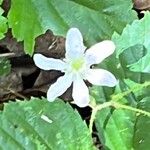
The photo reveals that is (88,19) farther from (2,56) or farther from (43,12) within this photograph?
(2,56)

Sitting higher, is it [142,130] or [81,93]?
[81,93]

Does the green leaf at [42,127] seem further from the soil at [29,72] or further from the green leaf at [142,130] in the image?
the soil at [29,72]

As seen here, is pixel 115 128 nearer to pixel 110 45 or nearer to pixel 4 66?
pixel 110 45

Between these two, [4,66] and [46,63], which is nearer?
[46,63]

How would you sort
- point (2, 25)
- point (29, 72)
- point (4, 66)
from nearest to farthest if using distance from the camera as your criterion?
point (2, 25) < point (4, 66) < point (29, 72)

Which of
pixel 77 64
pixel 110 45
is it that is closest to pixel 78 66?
pixel 77 64

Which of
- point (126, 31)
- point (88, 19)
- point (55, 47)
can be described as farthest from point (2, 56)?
point (126, 31)

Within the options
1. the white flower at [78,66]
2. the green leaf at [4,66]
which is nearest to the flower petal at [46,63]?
the white flower at [78,66]
